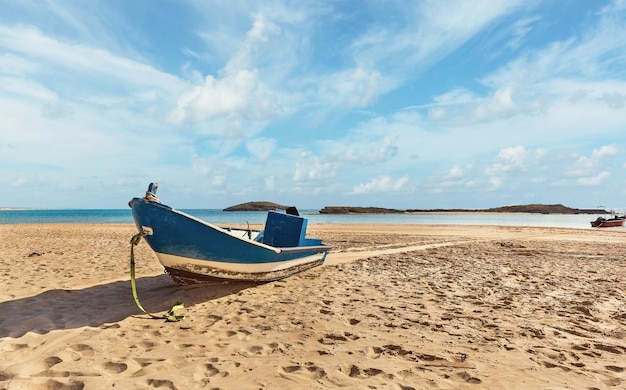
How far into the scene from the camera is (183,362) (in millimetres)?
4180

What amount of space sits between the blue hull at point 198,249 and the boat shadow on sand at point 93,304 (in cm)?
41

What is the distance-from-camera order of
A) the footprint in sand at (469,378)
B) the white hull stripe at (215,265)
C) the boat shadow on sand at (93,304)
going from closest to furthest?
1. the footprint in sand at (469,378)
2. the boat shadow on sand at (93,304)
3. the white hull stripe at (215,265)

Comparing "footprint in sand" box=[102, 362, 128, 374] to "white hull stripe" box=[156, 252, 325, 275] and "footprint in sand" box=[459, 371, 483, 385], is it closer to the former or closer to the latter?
"white hull stripe" box=[156, 252, 325, 275]

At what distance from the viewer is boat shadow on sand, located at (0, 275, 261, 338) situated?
5.55 meters

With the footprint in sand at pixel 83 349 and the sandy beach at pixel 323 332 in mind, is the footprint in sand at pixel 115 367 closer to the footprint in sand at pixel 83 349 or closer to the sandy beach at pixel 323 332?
the sandy beach at pixel 323 332

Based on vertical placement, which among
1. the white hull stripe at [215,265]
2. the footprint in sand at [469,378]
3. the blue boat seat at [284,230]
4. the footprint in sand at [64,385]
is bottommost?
the footprint in sand at [64,385]

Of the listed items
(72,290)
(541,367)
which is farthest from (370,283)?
(72,290)

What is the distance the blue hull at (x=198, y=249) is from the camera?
6504 millimetres

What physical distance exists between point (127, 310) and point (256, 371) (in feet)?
11.6

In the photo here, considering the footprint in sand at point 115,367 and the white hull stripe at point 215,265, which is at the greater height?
the white hull stripe at point 215,265

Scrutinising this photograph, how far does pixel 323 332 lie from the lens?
5.13m

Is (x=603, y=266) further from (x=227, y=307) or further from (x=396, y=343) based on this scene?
(x=227, y=307)

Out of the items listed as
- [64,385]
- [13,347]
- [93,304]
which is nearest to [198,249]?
[93,304]

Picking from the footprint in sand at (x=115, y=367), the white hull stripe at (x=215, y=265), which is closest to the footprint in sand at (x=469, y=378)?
the footprint in sand at (x=115, y=367)
